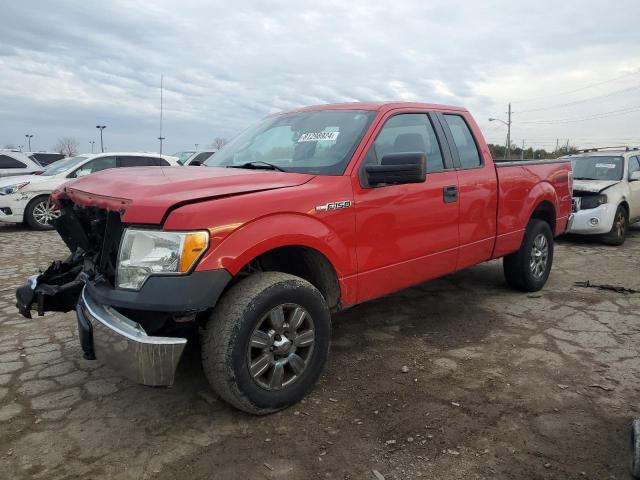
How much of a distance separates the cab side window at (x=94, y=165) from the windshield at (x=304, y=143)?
7236 mm

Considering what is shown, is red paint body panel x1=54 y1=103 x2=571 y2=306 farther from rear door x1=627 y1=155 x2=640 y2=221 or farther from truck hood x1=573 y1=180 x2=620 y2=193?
rear door x1=627 y1=155 x2=640 y2=221

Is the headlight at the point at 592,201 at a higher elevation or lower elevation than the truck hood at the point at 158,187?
lower

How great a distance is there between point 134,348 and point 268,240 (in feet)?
2.90

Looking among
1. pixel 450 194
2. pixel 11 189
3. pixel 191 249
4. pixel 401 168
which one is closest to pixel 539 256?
pixel 450 194

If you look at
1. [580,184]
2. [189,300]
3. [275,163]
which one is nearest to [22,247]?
[275,163]

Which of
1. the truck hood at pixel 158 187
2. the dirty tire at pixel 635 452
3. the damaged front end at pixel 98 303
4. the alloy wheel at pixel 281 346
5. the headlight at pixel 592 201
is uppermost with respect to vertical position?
the truck hood at pixel 158 187

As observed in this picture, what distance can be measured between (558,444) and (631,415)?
0.65 meters

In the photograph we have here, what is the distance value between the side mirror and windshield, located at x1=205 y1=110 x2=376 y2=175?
0.87 ft

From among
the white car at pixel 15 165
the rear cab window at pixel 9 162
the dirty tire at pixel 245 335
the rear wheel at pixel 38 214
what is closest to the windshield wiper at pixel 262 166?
the dirty tire at pixel 245 335

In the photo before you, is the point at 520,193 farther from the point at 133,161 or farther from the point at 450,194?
the point at 133,161

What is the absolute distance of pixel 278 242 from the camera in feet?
9.40

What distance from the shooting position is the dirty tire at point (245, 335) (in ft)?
8.63

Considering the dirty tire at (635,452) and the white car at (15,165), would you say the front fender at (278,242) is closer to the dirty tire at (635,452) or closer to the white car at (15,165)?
the dirty tire at (635,452)

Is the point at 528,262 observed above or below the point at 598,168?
below
